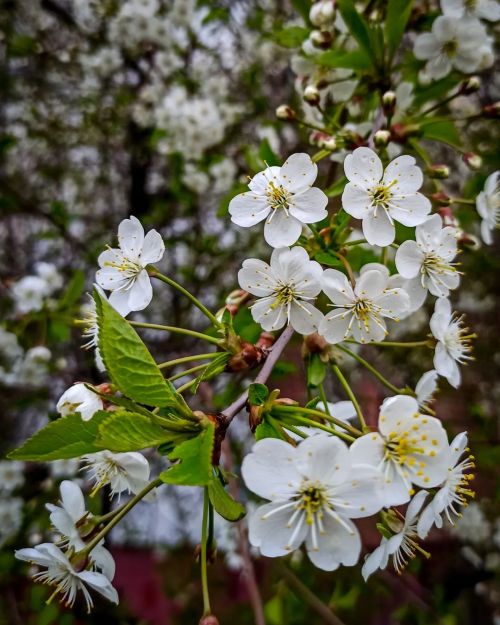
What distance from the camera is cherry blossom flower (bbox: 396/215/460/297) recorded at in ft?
4.01

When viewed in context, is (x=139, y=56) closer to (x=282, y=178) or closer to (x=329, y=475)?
(x=282, y=178)

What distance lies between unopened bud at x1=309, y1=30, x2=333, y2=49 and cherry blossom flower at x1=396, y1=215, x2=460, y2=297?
866mm

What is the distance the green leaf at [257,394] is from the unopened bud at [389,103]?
912 millimetres

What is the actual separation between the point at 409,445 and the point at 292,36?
1.55 metres

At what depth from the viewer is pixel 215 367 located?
1.09m

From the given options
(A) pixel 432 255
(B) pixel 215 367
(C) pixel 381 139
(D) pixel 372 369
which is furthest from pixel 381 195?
(B) pixel 215 367

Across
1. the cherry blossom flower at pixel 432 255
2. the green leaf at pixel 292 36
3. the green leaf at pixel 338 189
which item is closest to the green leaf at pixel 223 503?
the cherry blossom flower at pixel 432 255

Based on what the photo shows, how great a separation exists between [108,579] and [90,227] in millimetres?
3641

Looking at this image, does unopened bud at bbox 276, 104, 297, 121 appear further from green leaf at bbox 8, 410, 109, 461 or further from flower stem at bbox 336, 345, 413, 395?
green leaf at bbox 8, 410, 109, 461

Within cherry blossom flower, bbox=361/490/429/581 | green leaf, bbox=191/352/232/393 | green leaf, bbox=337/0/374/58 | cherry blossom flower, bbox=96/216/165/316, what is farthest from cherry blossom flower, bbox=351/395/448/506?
green leaf, bbox=337/0/374/58

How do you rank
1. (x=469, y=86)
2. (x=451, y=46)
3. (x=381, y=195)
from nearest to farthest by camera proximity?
1. (x=381, y=195)
2. (x=469, y=86)
3. (x=451, y=46)

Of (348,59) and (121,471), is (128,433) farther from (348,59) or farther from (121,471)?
(348,59)

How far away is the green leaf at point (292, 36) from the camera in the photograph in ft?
6.43

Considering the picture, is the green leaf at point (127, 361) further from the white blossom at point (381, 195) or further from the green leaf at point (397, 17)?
the green leaf at point (397, 17)
